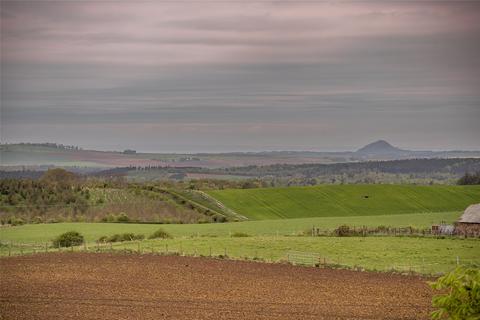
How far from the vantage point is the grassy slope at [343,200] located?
4355 inches

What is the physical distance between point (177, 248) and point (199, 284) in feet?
63.1

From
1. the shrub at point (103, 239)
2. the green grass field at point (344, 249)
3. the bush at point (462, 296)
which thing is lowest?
the shrub at point (103, 239)

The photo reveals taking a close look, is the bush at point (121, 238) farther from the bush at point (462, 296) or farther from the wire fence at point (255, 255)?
the bush at point (462, 296)

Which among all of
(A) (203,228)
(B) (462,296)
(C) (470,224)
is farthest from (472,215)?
(B) (462,296)

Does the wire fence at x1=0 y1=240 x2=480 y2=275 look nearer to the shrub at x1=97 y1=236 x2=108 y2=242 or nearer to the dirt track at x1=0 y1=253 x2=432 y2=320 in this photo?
the dirt track at x1=0 y1=253 x2=432 y2=320

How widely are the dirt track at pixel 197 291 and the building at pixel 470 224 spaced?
1064 inches

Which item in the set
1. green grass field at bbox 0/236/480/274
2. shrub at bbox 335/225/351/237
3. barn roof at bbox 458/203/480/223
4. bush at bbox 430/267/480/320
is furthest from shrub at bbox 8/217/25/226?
bush at bbox 430/267/480/320

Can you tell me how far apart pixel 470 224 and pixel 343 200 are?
4715cm

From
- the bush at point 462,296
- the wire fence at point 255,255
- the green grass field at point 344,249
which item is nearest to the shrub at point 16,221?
the wire fence at point 255,255

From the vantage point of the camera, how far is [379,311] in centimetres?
3259

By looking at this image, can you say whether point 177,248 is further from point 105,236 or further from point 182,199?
Result: point 182,199

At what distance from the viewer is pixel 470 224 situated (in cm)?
7194

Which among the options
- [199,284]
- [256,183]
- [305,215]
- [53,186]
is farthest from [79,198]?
[199,284]

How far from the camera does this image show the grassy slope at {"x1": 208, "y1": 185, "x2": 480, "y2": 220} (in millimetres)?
110625
